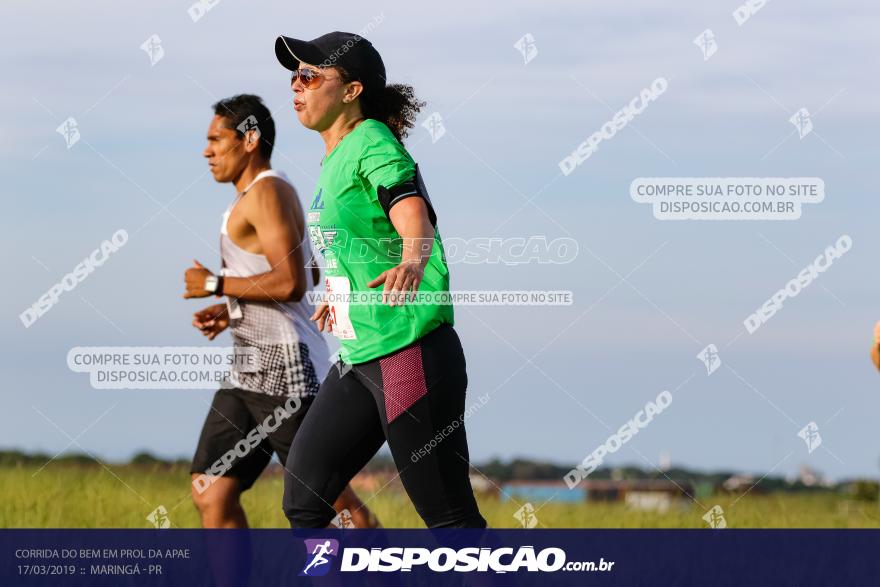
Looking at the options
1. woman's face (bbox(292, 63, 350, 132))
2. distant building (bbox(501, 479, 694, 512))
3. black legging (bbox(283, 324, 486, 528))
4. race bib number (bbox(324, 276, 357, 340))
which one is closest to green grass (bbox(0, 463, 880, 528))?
distant building (bbox(501, 479, 694, 512))

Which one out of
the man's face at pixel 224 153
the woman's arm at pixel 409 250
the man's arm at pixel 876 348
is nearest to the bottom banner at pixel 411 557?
the woman's arm at pixel 409 250

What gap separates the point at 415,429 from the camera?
4547mm

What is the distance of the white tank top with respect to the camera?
581 centimetres

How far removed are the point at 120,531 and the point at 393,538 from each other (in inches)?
60.8

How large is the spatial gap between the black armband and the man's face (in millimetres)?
1706

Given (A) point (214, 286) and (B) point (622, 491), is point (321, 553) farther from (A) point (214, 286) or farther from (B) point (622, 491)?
(B) point (622, 491)

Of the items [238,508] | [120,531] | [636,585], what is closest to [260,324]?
[238,508]

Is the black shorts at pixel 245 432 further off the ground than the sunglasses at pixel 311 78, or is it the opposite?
the sunglasses at pixel 311 78

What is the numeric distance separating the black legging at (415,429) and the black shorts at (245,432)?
1.02 m

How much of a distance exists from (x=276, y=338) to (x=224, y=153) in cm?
95

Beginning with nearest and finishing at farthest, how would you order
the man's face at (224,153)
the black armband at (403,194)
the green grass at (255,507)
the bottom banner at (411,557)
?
the black armband at (403,194) < the bottom banner at (411,557) < the man's face at (224,153) < the green grass at (255,507)

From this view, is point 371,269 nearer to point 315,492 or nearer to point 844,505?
point 315,492

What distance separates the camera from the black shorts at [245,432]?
18.9 feet

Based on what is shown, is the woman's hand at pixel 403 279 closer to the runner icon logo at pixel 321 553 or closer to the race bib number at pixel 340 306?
the race bib number at pixel 340 306
